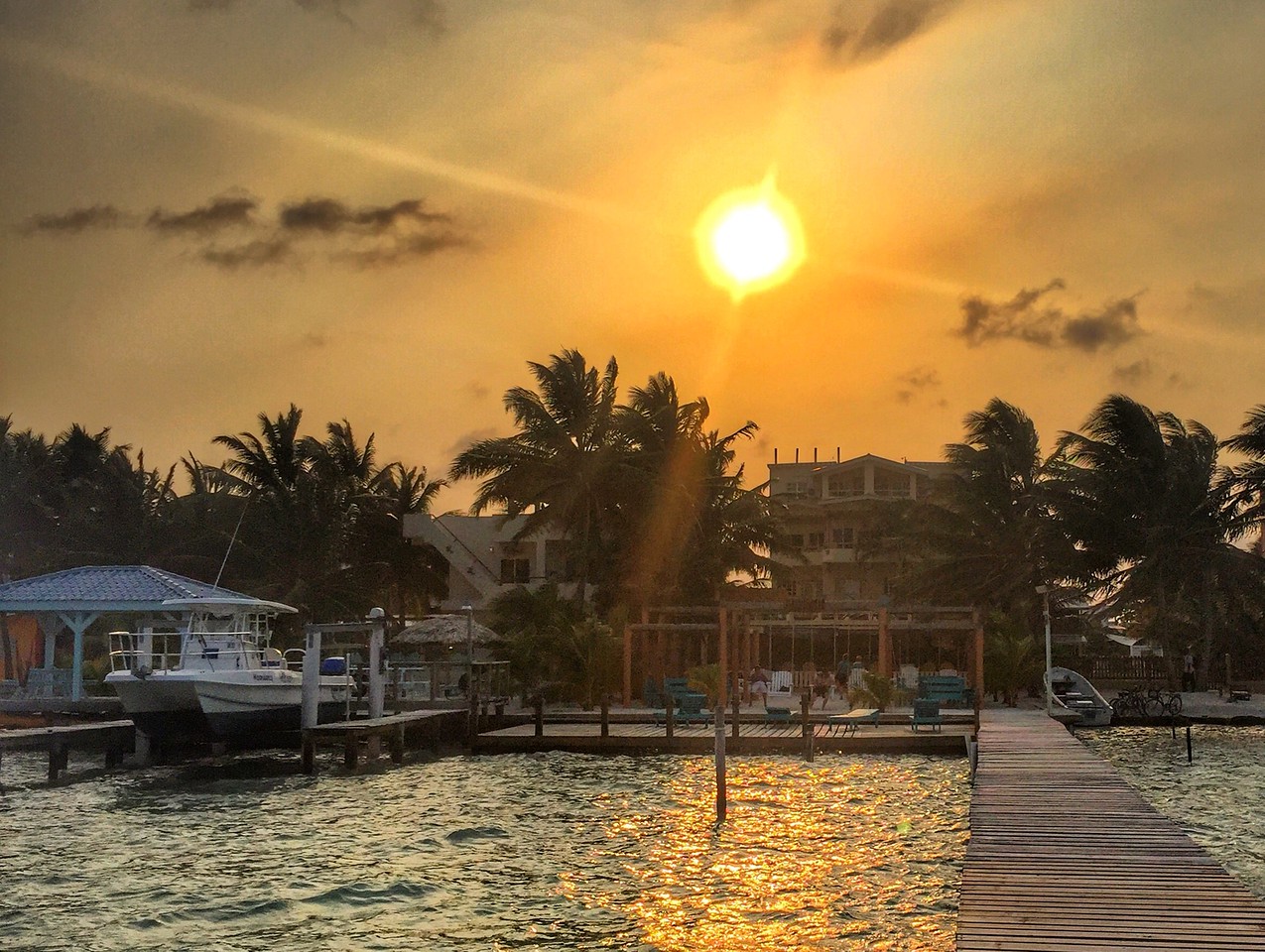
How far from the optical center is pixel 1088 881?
535 inches

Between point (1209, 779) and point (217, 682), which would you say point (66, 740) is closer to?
point (217, 682)

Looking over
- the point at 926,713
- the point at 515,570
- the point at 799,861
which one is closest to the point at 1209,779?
the point at 926,713

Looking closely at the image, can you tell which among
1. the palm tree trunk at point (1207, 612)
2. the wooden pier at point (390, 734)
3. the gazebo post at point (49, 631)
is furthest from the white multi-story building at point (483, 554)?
the palm tree trunk at point (1207, 612)

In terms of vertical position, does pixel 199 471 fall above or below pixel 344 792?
above

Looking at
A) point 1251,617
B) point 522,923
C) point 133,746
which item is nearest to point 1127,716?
point 1251,617

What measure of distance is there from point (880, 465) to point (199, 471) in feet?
122

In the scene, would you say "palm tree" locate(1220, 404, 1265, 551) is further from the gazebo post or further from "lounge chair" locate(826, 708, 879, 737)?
the gazebo post

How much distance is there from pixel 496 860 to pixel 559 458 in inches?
1233

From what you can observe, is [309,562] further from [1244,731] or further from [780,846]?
[780,846]

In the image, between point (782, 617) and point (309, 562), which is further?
point (309, 562)

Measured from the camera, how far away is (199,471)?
7188 centimetres

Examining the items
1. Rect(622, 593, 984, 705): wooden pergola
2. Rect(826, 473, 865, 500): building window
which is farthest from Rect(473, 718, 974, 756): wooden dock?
Rect(826, 473, 865, 500): building window

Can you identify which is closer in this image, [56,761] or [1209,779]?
[1209,779]

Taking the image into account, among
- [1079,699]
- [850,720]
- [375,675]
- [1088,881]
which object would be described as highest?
[375,675]
